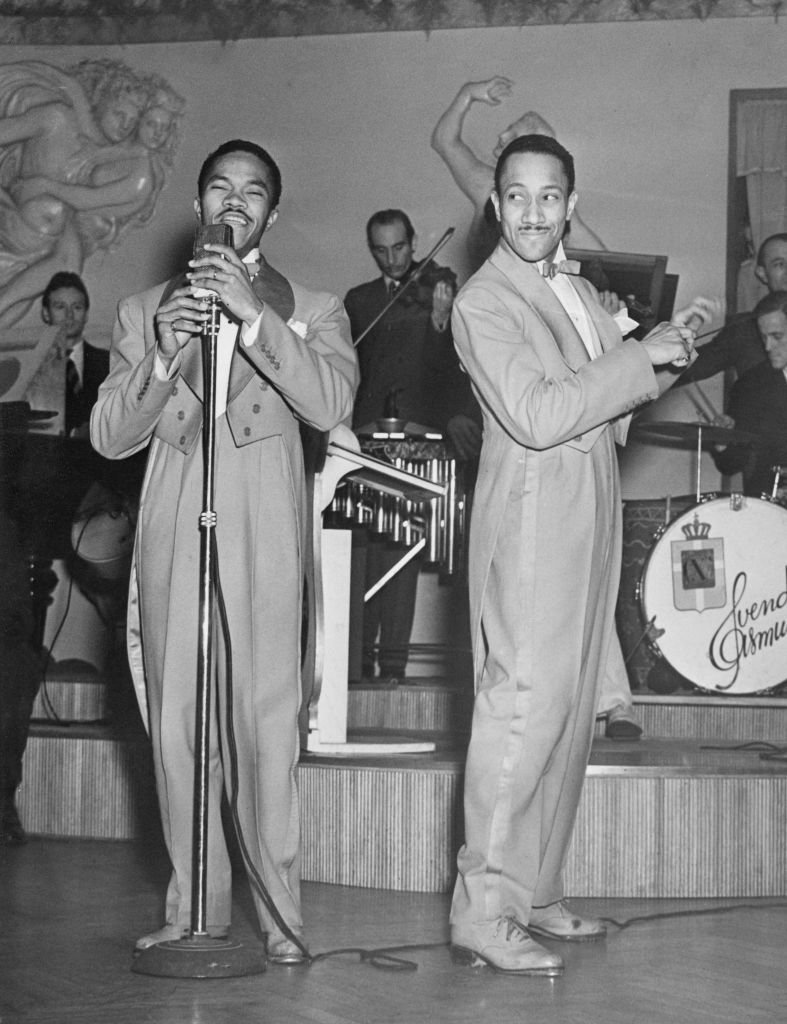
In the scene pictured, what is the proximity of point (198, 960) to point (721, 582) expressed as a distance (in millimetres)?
3374

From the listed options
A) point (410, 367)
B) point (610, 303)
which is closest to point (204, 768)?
point (610, 303)

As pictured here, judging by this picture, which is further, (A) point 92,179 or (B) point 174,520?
(A) point 92,179

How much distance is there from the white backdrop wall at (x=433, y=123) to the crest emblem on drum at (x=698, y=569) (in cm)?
223

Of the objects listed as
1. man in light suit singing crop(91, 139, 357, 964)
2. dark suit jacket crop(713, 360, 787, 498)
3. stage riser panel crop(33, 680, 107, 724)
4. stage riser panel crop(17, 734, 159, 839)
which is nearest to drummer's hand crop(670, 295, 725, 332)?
man in light suit singing crop(91, 139, 357, 964)

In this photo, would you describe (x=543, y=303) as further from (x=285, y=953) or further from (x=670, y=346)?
(x=285, y=953)

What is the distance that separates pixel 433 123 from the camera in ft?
26.4

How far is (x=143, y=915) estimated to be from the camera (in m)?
3.38

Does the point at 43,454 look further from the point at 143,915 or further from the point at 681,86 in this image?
the point at 681,86

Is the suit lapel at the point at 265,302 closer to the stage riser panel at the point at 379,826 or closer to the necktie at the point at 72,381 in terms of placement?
the stage riser panel at the point at 379,826

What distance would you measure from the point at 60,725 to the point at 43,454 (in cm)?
92

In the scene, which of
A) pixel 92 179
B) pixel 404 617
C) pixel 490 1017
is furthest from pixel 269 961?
pixel 92 179

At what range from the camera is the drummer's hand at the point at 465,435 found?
6.94 metres

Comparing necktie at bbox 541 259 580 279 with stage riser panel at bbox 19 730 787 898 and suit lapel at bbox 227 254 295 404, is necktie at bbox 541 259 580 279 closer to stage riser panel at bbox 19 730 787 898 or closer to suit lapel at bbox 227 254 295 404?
suit lapel at bbox 227 254 295 404

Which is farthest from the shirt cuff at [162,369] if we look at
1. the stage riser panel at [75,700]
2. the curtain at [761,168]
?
the curtain at [761,168]
